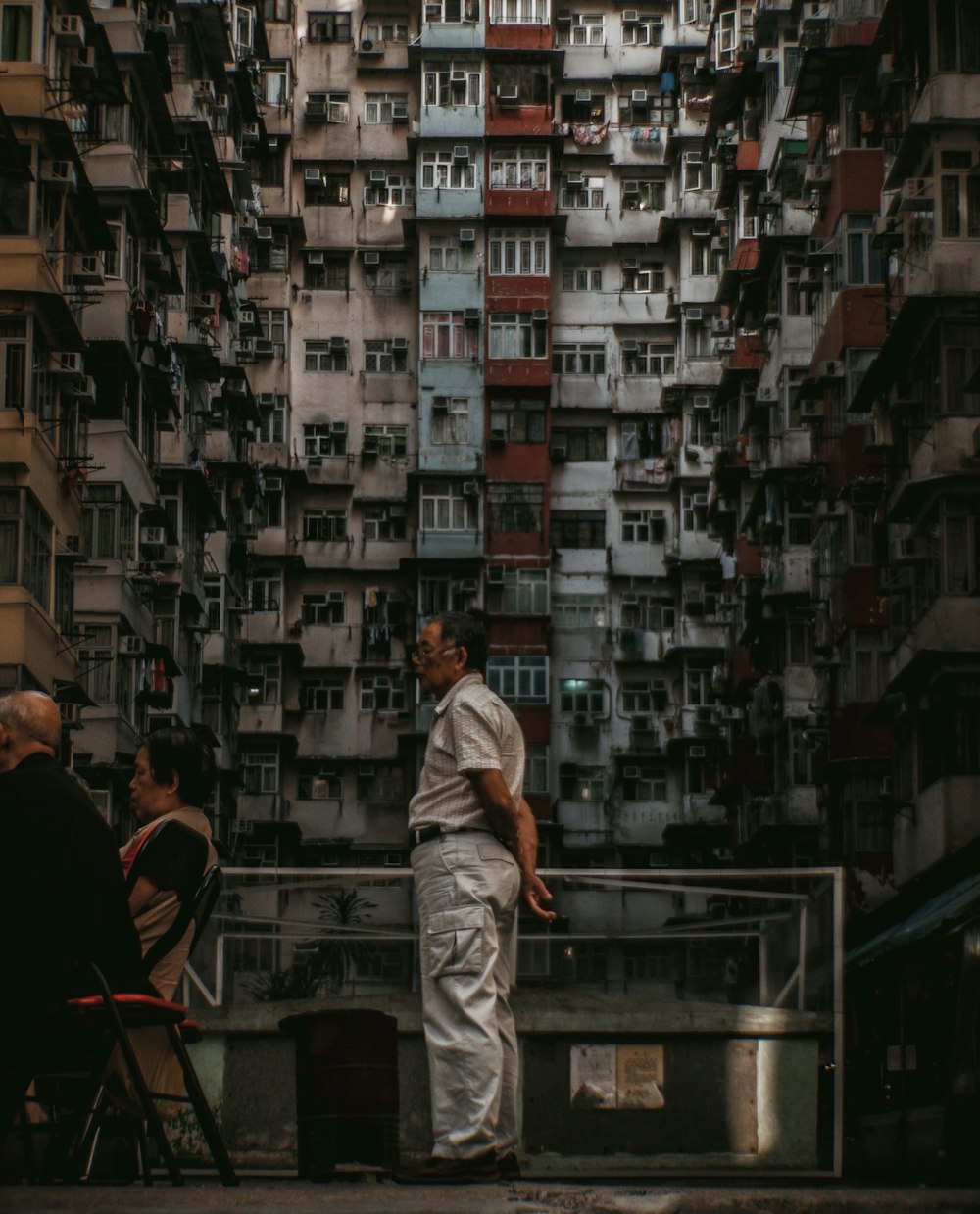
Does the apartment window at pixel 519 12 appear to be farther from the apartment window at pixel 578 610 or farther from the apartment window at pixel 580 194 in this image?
the apartment window at pixel 578 610

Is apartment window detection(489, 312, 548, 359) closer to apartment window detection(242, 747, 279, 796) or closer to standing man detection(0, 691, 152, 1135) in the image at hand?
apartment window detection(242, 747, 279, 796)

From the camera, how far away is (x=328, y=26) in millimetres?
56562

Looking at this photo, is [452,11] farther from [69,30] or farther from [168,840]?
[168,840]

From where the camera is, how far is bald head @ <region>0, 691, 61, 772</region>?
23.7 ft

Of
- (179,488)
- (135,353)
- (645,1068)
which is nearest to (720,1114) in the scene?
(645,1068)

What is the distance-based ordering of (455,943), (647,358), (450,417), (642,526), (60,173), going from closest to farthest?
1. (455,943)
2. (60,173)
3. (450,417)
4. (642,526)
5. (647,358)

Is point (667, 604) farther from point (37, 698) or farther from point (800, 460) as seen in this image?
point (37, 698)

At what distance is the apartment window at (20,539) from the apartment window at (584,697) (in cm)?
2725

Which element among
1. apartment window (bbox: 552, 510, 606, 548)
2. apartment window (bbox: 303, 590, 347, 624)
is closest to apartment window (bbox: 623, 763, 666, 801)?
apartment window (bbox: 552, 510, 606, 548)

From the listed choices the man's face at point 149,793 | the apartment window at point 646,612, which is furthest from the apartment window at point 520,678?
the man's face at point 149,793

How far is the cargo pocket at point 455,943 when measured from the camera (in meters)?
7.71

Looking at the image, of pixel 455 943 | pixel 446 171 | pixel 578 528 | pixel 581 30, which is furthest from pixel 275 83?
pixel 455 943

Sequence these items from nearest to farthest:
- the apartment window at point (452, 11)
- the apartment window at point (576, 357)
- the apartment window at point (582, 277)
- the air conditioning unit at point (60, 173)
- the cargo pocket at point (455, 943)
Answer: the cargo pocket at point (455, 943)
the air conditioning unit at point (60, 173)
the apartment window at point (452, 11)
the apartment window at point (576, 357)
the apartment window at point (582, 277)

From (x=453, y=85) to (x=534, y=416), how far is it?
820 centimetres
